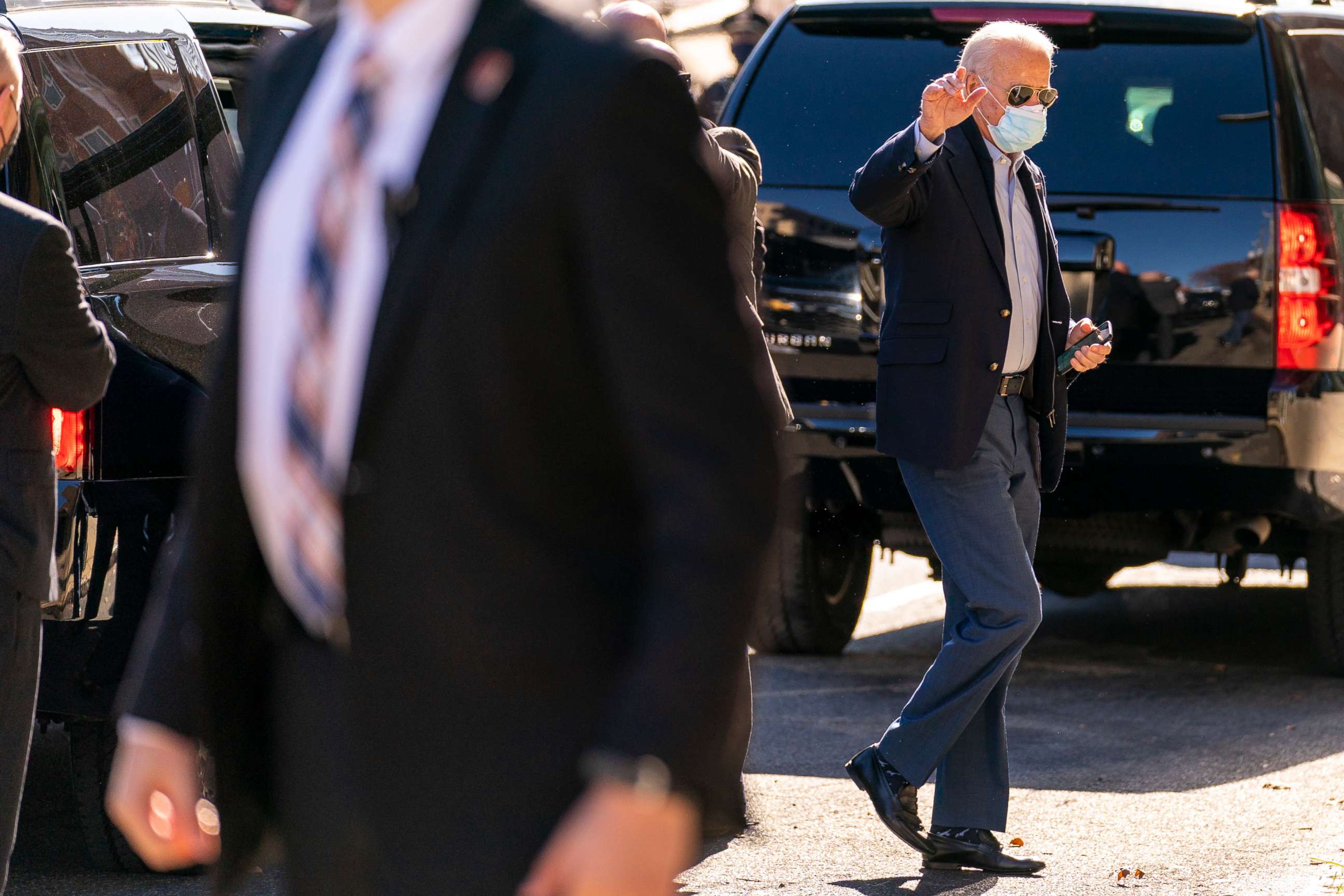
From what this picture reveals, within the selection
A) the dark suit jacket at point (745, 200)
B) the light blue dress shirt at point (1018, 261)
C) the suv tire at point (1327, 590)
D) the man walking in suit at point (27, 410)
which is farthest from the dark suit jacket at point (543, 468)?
the suv tire at point (1327, 590)

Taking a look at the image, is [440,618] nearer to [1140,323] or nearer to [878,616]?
[1140,323]

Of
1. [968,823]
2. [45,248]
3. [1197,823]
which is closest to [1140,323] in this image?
[1197,823]

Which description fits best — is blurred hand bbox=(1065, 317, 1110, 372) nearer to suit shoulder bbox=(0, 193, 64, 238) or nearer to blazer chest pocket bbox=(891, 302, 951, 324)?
blazer chest pocket bbox=(891, 302, 951, 324)

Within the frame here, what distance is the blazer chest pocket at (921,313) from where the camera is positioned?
4977 millimetres

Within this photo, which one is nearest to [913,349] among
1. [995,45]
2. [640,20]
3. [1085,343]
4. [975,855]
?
[1085,343]

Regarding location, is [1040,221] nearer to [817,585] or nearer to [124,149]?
[124,149]

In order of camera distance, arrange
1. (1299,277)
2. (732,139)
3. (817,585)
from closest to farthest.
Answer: (732,139)
(1299,277)
(817,585)

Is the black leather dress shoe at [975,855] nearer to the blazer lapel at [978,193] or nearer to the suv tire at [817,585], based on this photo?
→ the blazer lapel at [978,193]

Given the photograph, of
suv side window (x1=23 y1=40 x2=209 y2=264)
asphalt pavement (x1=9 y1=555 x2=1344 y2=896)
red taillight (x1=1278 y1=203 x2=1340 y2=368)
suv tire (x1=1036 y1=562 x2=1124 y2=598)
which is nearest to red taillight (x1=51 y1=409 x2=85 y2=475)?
suv side window (x1=23 y1=40 x2=209 y2=264)

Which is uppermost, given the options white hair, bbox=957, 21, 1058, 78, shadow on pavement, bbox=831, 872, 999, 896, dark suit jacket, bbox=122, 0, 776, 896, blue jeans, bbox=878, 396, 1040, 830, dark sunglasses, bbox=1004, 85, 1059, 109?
white hair, bbox=957, 21, 1058, 78

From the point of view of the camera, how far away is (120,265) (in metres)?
4.81

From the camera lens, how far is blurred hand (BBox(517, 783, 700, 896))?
152 centimetres

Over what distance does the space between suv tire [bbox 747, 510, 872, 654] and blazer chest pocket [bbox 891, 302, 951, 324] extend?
2145mm

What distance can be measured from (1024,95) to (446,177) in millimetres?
3651
